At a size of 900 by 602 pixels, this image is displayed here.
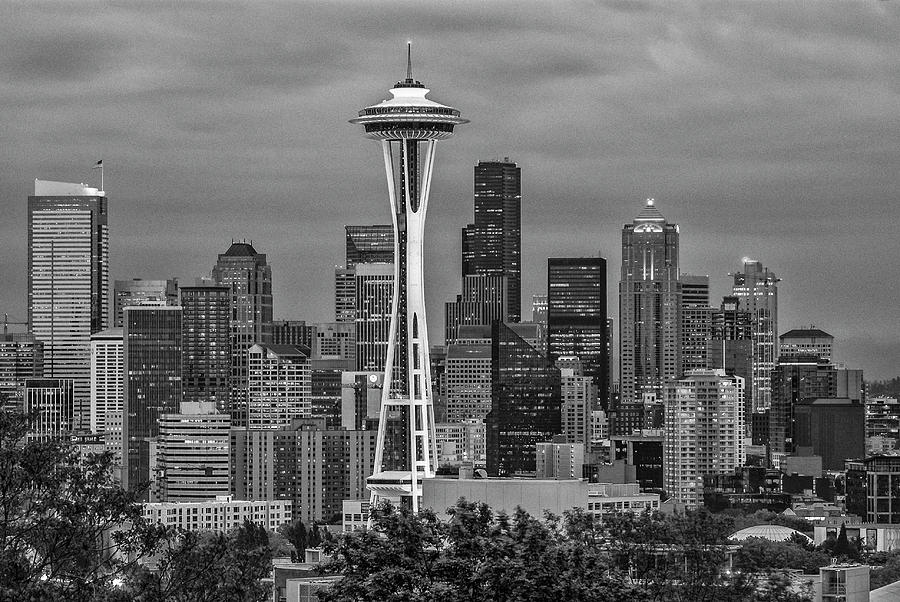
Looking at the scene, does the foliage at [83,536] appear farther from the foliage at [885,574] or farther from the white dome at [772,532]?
the white dome at [772,532]

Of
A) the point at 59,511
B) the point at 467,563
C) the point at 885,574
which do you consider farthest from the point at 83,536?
the point at 885,574

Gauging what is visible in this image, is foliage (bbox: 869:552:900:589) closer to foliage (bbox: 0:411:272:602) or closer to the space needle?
the space needle

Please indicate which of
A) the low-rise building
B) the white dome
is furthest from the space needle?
the white dome

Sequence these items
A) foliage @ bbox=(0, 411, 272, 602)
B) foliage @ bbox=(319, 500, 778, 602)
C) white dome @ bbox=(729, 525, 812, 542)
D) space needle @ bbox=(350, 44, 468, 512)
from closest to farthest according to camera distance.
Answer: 1. foliage @ bbox=(0, 411, 272, 602)
2. foliage @ bbox=(319, 500, 778, 602)
3. white dome @ bbox=(729, 525, 812, 542)
4. space needle @ bbox=(350, 44, 468, 512)

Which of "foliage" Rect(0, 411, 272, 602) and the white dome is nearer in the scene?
"foliage" Rect(0, 411, 272, 602)

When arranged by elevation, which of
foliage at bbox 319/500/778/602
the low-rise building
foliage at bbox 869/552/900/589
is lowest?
the low-rise building

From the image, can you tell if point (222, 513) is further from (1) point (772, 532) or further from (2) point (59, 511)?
(2) point (59, 511)
